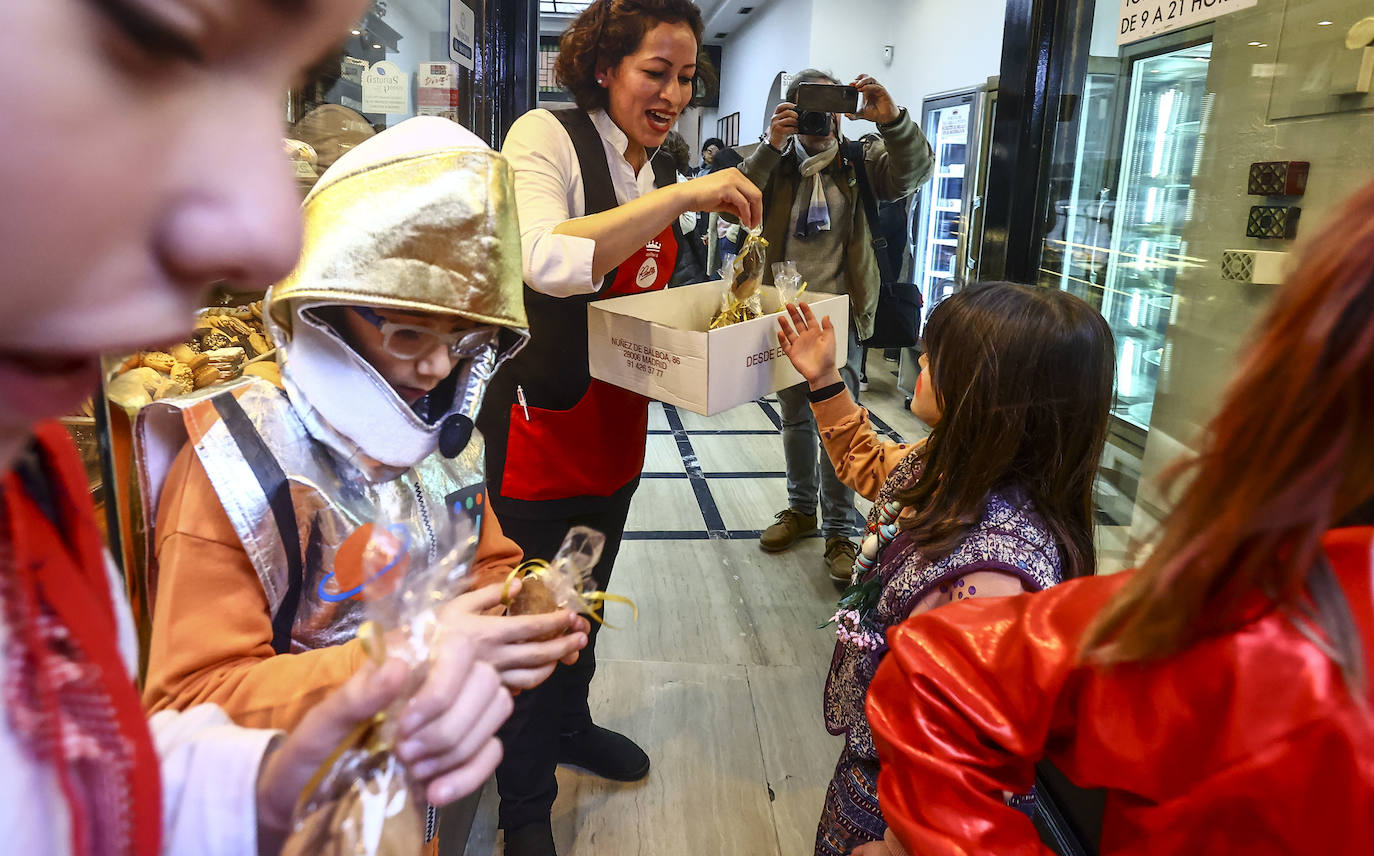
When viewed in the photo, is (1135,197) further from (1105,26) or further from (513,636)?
(513,636)

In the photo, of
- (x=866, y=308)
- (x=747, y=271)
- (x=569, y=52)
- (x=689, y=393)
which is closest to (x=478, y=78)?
(x=569, y=52)

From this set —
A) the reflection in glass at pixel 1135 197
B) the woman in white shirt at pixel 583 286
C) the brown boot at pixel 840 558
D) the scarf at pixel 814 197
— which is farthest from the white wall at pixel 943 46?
the woman in white shirt at pixel 583 286

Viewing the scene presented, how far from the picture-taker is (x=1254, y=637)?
572 mm

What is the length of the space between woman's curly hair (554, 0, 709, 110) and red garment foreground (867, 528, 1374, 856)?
49.9 inches

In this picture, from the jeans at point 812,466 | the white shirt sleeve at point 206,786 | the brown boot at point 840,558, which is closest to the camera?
the white shirt sleeve at point 206,786

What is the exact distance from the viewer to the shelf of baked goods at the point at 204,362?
929mm

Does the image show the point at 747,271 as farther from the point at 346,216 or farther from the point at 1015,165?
the point at 346,216

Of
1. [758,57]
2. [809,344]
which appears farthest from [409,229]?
[758,57]

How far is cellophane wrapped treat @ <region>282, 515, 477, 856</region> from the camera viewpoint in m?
0.48

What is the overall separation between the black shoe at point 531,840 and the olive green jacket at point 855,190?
205cm

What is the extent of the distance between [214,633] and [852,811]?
1.02 m

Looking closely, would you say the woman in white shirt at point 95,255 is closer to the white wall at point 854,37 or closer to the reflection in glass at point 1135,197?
the reflection in glass at point 1135,197

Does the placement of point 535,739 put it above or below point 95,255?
below

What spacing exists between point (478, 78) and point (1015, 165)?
1.51m
